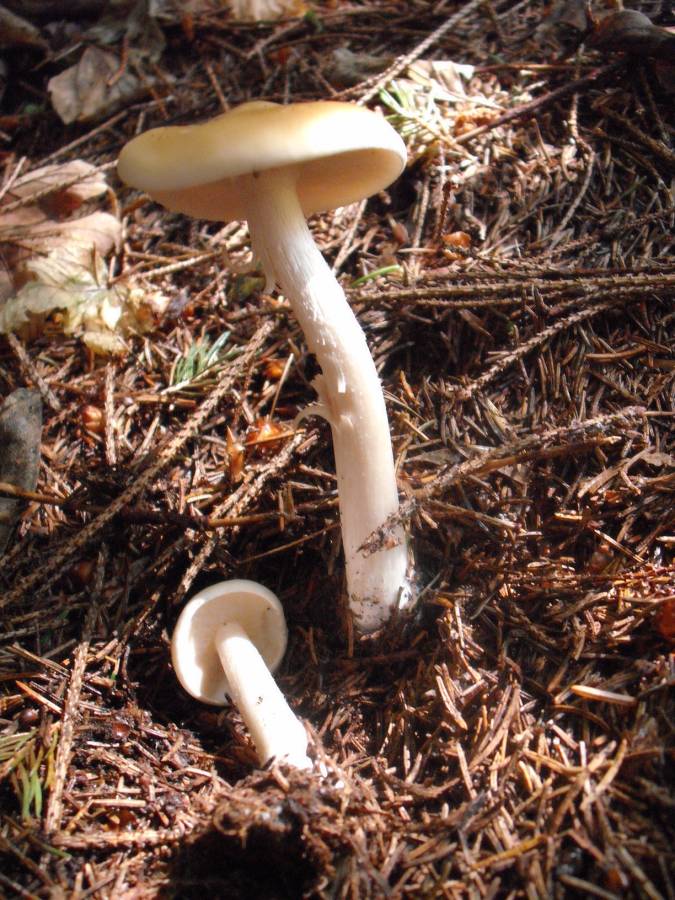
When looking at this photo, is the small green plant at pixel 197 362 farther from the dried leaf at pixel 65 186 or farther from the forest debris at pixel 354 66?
→ the forest debris at pixel 354 66

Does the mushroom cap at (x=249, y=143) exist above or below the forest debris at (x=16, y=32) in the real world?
below

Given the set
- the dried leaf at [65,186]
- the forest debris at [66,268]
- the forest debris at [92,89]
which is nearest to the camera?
the forest debris at [66,268]

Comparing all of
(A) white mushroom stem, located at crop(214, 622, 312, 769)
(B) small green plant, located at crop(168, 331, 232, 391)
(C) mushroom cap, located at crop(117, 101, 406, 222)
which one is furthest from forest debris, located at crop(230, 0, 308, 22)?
(A) white mushroom stem, located at crop(214, 622, 312, 769)

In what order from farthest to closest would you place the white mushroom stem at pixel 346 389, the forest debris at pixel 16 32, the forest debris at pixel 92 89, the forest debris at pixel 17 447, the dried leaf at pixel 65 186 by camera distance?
the forest debris at pixel 16 32 < the forest debris at pixel 92 89 < the dried leaf at pixel 65 186 < the forest debris at pixel 17 447 < the white mushroom stem at pixel 346 389

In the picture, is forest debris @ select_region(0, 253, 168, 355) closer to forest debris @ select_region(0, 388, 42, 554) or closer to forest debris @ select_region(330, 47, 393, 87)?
forest debris @ select_region(0, 388, 42, 554)

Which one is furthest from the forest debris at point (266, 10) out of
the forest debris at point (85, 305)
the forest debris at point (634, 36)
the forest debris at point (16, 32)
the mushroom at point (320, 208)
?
the mushroom at point (320, 208)

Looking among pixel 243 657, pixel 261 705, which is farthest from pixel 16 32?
pixel 261 705
